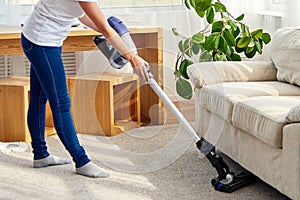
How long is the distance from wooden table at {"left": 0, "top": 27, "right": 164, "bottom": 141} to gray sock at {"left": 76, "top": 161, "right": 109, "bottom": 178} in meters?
0.33

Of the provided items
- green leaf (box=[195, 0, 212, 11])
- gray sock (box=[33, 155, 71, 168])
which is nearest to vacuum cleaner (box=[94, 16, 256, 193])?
gray sock (box=[33, 155, 71, 168])

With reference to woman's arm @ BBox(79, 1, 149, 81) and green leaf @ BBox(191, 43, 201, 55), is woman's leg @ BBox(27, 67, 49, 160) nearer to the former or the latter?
woman's arm @ BBox(79, 1, 149, 81)

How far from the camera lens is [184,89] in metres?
3.46

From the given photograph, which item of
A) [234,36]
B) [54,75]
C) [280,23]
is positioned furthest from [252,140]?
[280,23]

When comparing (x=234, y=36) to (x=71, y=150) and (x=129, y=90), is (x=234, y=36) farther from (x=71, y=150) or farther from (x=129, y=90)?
(x=71, y=150)

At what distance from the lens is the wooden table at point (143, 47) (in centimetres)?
311

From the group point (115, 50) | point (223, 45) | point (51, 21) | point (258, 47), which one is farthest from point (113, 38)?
point (258, 47)

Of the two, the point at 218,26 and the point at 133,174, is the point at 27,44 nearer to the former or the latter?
the point at 133,174

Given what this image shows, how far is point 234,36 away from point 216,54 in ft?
0.64

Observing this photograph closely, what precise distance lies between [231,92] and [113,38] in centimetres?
68

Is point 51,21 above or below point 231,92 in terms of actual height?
above

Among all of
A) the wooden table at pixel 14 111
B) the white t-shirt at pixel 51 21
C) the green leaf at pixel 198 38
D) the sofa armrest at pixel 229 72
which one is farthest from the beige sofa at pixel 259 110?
the wooden table at pixel 14 111

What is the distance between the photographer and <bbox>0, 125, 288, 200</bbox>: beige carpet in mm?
3018

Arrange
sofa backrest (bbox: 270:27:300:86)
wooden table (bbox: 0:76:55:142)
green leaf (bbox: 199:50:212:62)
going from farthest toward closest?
wooden table (bbox: 0:76:55:142) < green leaf (bbox: 199:50:212:62) < sofa backrest (bbox: 270:27:300:86)
